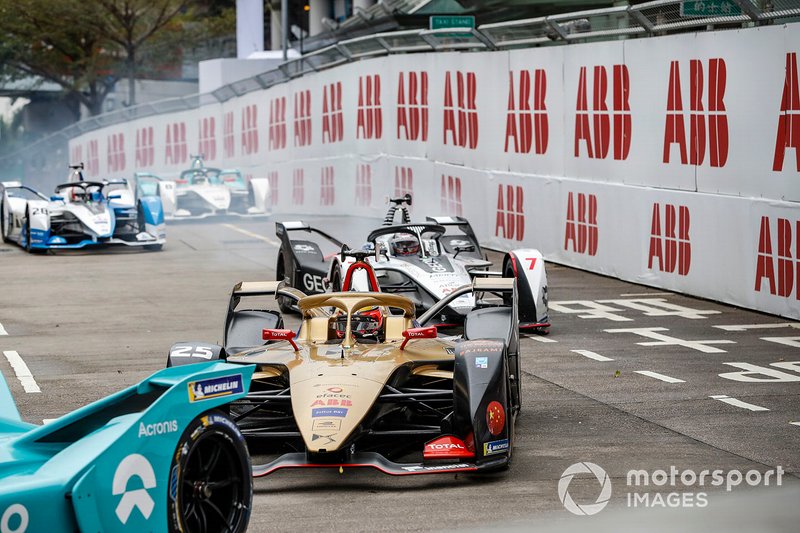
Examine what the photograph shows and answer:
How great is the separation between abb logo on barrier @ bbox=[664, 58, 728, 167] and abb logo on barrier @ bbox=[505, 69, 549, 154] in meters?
4.14

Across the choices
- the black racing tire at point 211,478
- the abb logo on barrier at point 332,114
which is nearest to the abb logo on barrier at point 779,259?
the black racing tire at point 211,478

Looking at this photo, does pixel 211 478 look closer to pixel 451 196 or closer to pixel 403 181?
pixel 451 196

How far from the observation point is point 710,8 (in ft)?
55.7

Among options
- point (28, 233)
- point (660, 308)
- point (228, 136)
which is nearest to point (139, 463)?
point (660, 308)

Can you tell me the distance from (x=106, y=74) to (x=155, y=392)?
59214 millimetres

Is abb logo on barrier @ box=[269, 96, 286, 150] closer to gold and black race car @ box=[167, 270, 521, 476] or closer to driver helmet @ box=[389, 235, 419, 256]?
driver helmet @ box=[389, 235, 419, 256]

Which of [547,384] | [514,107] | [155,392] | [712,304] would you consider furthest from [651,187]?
[155,392]

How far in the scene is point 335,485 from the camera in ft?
26.9

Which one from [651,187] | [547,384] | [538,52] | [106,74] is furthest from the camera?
[106,74]

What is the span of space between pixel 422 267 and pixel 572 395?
4554 mm

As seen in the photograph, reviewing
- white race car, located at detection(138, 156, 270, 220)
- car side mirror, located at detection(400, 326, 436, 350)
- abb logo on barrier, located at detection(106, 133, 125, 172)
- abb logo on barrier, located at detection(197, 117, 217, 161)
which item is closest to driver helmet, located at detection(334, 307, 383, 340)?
car side mirror, located at detection(400, 326, 436, 350)

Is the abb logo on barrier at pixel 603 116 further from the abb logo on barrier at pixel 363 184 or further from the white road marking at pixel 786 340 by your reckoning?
the abb logo on barrier at pixel 363 184

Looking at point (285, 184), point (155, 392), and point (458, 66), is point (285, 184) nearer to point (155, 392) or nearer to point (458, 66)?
point (458, 66)

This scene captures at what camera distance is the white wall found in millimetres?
15758
